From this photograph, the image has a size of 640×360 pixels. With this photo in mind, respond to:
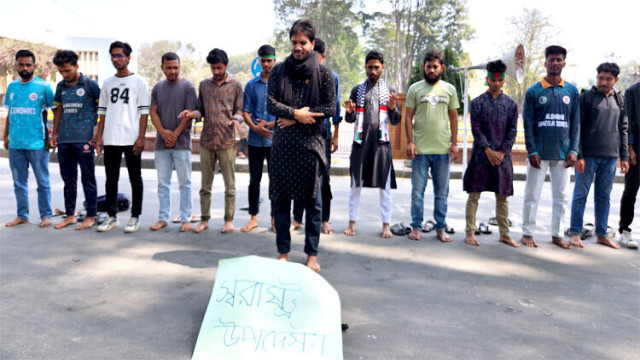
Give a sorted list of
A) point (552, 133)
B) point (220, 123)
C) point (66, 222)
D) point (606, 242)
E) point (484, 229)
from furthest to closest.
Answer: point (484, 229)
point (66, 222)
point (220, 123)
point (606, 242)
point (552, 133)

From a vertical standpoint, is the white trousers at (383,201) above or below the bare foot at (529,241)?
above

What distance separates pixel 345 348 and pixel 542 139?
12.0 feet

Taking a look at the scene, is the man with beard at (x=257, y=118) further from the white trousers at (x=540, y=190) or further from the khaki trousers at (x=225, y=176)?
the white trousers at (x=540, y=190)

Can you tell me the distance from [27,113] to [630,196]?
7.03m

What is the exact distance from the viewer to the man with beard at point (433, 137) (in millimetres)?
5523

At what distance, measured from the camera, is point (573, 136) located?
532 centimetres

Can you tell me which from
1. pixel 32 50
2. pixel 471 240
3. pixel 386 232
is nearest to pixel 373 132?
pixel 386 232

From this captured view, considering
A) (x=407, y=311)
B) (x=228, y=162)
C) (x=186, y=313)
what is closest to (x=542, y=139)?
(x=407, y=311)

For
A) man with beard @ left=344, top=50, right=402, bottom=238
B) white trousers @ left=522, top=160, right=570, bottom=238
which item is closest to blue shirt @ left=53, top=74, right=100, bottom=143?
man with beard @ left=344, top=50, right=402, bottom=238

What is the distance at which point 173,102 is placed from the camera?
222 inches

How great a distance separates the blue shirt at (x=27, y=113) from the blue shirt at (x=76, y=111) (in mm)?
263

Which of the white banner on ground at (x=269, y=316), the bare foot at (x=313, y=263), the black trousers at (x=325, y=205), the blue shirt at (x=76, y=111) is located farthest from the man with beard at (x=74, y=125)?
the white banner on ground at (x=269, y=316)

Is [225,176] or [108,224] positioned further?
[225,176]

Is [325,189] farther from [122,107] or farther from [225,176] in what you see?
[122,107]
